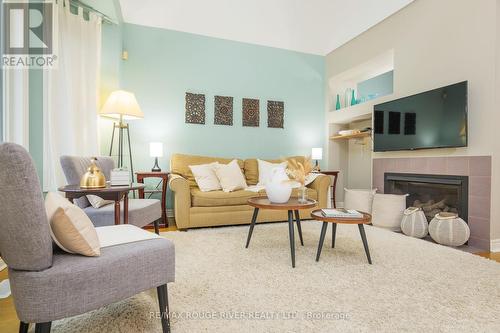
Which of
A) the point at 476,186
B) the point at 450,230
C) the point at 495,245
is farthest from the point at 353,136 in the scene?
the point at 495,245

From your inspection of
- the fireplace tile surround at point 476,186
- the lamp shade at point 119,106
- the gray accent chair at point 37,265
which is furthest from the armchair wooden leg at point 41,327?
the fireplace tile surround at point 476,186

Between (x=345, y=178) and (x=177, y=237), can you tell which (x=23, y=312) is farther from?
(x=345, y=178)

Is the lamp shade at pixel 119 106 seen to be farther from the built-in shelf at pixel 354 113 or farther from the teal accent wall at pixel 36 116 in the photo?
the built-in shelf at pixel 354 113

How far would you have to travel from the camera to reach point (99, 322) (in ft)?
4.38

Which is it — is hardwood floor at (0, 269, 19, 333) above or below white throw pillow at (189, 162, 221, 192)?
below

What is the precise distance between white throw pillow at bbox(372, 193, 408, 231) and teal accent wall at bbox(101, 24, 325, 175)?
1.71 m

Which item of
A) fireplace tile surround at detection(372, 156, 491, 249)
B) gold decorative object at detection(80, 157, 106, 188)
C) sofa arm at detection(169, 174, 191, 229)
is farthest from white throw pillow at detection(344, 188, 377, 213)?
gold decorative object at detection(80, 157, 106, 188)

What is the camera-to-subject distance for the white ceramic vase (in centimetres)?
229

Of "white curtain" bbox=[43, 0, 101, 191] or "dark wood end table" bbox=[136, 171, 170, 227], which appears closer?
"white curtain" bbox=[43, 0, 101, 191]

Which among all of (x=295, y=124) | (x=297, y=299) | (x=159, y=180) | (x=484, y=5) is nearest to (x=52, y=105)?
(x=159, y=180)

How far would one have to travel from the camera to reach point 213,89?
421 centimetres

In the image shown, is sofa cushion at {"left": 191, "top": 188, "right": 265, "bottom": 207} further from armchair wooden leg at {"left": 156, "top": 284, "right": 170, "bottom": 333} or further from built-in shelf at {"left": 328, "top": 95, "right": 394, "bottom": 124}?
built-in shelf at {"left": 328, "top": 95, "right": 394, "bottom": 124}

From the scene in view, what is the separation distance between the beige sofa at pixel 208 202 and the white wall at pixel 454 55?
1.37 meters

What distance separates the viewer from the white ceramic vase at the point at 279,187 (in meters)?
2.29
